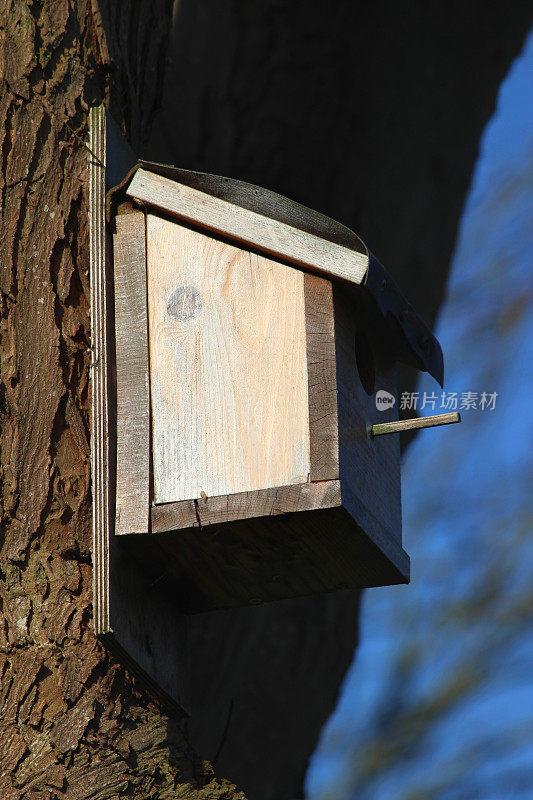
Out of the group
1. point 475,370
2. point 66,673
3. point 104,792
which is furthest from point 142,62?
point 475,370

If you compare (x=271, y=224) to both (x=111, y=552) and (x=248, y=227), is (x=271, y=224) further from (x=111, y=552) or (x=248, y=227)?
(x=111, y=552)

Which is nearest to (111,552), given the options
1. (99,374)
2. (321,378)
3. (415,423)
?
(99,374)

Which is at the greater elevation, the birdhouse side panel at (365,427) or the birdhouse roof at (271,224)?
the birdhouse roof at (271,224)

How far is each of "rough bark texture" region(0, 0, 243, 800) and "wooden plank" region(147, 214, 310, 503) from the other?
220mm

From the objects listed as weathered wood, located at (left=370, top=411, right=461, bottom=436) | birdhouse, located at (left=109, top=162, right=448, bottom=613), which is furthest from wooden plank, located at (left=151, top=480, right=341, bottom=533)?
weathered wood, located at (left=370, top=411, right=461, bottom=436)

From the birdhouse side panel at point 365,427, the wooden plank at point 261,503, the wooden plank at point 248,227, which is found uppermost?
the wooden plank at point 248,227

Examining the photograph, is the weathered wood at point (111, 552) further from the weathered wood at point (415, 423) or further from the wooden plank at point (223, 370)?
the weathered wood at point (415, 423)

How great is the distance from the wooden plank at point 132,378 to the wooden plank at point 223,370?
0.02 meters

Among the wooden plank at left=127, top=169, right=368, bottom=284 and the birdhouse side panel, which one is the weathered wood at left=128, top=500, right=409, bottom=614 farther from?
the wooden plank at left=127, top=169, right=368, bottom=284

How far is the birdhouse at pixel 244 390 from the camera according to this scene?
1.82 meters

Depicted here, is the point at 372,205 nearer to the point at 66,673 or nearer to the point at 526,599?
the point at 526,599

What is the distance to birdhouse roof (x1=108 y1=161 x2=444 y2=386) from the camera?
1.91 m

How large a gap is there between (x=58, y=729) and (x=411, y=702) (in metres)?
2.14

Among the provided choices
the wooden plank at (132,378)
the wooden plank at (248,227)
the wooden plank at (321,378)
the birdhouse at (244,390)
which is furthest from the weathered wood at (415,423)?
the wooden plank at (132,378)
